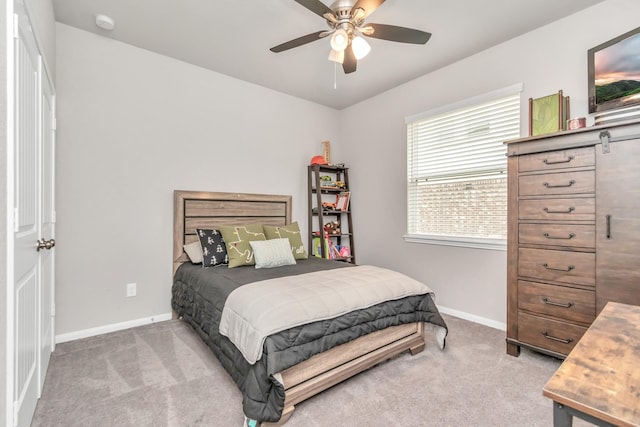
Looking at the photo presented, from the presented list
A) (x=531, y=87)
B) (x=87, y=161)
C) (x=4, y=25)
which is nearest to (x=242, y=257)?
(x=87, y=161)

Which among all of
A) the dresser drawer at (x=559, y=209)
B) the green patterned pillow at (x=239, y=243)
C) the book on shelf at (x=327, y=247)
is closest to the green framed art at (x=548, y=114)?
the dresser drawer at (x=559, y=209)

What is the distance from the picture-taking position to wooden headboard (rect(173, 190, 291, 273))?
309 cm

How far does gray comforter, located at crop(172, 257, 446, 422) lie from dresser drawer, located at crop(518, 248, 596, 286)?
727 mm

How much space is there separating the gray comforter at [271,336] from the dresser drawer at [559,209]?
942 millimetres

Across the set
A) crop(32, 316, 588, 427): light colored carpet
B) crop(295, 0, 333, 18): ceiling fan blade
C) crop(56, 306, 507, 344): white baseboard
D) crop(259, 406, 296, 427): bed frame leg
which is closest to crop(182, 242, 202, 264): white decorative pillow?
crop(56, 306, 507, 344): white baseboard

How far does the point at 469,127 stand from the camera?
10.2 ft

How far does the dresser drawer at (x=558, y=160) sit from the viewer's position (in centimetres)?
196

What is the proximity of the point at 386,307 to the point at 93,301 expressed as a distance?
250cm

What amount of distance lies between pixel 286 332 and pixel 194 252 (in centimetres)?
175

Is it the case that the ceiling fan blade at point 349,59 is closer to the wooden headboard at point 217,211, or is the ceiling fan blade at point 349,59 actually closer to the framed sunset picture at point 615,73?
the framed sunset picture at point 615,73

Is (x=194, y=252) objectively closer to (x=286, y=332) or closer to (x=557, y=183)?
(x=286, y=332)

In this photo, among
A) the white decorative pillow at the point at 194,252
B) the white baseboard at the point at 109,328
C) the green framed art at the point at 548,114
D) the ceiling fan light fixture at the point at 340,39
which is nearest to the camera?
the ceiling fan light fixture at the point at 340,39

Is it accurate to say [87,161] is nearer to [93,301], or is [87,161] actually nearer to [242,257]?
[93,301]

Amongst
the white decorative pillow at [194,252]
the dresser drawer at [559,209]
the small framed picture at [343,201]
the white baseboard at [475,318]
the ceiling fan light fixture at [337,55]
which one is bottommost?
the white baseboard at [475,318]
